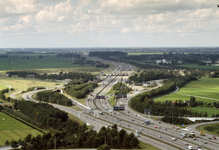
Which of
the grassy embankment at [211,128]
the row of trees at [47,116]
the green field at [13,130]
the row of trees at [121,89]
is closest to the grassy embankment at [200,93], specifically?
the grassy embankment at [211,128]

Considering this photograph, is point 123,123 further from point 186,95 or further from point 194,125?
point 186,95

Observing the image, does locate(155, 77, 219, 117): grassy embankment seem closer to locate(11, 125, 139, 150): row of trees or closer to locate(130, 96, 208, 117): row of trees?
locate(130, 96, 208, 117): row of trees

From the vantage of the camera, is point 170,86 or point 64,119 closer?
point 64,119

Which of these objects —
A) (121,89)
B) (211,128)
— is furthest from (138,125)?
(121,89)

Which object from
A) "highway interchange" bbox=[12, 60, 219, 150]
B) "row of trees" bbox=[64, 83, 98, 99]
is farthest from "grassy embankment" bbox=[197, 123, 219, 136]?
"row of trees" bbox=[64, 83, 98, 99]

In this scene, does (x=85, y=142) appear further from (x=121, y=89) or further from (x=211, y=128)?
(x=121, y=89)

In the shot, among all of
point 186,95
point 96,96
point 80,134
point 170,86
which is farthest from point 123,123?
point 170,86
